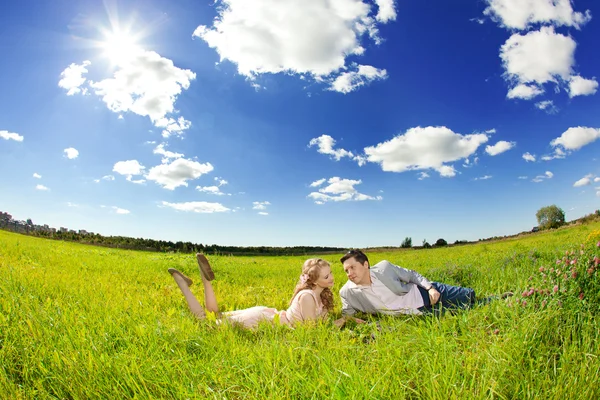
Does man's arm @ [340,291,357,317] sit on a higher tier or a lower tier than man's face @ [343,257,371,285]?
lower

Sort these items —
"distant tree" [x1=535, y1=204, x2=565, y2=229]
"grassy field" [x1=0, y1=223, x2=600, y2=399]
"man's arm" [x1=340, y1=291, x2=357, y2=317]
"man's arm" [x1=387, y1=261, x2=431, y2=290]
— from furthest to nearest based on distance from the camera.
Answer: "distant tree" [x1=535, y1=204, x2=565, y2=229]
"man's arm" [x1=340, y1=291, x2=357, y2=317]
"man's arm" [x1=387, y1=261, x2=431, y2=290]
"grassy field" [x1=0, y1=223, x2=600, y2=399]

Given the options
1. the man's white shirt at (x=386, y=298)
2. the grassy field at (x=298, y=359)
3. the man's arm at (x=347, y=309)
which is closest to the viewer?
the grassy field at (x=298, y=359)

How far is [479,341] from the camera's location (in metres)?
3.30

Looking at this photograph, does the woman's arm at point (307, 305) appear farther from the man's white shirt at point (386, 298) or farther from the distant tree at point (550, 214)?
the distant tree at point (550, 214)

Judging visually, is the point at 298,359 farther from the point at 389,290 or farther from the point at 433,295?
the point at 433,295

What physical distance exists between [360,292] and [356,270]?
0.59 m

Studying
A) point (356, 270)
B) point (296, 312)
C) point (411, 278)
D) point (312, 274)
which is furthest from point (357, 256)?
point (296, 312)

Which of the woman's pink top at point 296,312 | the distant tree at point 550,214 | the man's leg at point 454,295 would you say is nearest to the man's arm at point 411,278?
the man's leg at point 454,295

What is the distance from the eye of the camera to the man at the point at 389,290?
20.7 feet

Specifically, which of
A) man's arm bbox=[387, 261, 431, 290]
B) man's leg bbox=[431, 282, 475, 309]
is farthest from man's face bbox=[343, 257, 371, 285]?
man's leg bbox=[431, 282, 475, 309]

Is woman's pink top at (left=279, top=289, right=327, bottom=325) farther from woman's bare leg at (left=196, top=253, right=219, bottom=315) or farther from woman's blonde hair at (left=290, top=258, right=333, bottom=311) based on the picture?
woman's bare leg at (left=196, top=253, right=219, bottom=315)

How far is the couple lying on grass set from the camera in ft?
19.9

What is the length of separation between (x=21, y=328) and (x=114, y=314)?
1084 millimetres

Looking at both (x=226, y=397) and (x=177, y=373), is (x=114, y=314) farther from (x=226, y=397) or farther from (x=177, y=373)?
(x=226, y=397)
